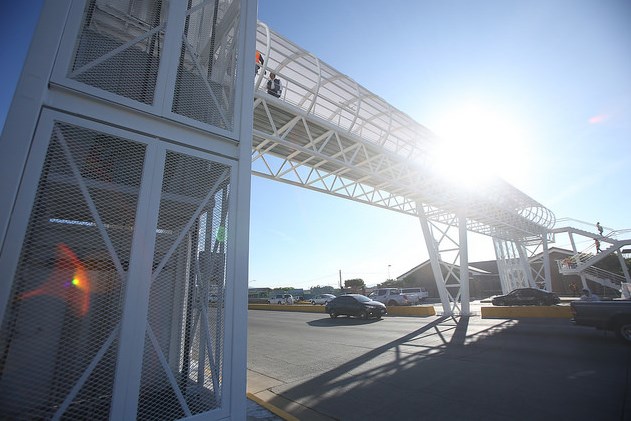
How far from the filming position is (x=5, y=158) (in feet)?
7.47

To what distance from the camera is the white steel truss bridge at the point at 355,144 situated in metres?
8.80

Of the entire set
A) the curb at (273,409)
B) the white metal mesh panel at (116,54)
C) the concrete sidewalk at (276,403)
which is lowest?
the concrete sidewalk at (276,403)

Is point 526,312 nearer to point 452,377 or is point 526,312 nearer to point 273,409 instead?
point 452,377

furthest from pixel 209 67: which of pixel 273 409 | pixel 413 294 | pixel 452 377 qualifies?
pixel 413 294

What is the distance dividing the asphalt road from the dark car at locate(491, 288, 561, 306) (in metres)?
11.8

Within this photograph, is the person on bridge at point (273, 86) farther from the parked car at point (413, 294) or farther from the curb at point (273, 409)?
the parked car at point (413, 294)

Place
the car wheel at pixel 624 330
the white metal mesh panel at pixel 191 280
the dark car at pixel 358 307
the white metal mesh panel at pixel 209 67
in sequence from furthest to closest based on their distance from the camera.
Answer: the dark car at pixel 358 307, the car wheel at pixel 624 330, the white metal mesh panel at pixel 209 67, the white metal mesh panel at pixel 191 280

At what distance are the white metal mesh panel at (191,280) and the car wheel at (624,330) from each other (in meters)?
10.2

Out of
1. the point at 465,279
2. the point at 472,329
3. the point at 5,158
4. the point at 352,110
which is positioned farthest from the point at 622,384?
the point at 465,279

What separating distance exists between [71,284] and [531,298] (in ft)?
80.1

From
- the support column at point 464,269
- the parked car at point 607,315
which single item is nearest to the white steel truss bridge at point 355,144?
the support column at point 464,269

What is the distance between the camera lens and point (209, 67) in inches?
183

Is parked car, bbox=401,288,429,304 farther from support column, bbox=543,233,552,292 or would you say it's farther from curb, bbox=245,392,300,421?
curb, bbox=245,392,300,421

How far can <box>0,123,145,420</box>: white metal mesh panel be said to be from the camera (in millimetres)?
2383
